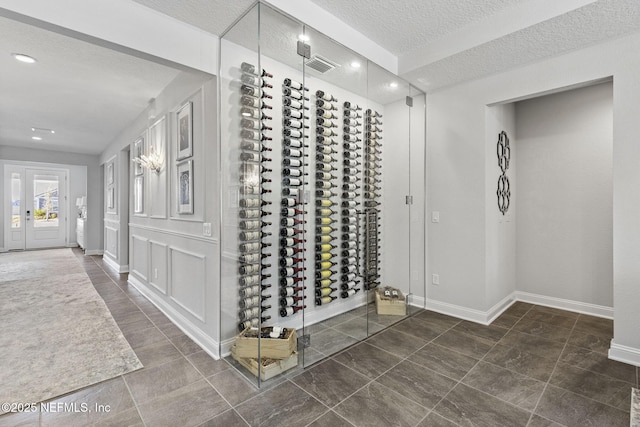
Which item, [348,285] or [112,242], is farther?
[112,242]

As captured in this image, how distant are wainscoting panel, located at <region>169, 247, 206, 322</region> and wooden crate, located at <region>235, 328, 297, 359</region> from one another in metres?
0.60

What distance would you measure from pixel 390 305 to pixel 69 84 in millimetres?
4383

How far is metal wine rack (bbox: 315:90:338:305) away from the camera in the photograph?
255cm

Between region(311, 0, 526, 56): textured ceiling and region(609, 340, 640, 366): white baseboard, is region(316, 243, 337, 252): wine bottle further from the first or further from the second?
region(609, 340, 640, 366): white baseboard

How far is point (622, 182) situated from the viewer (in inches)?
93.8

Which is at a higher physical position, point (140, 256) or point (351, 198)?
point (351, 198)

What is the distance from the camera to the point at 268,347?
2.15 metres

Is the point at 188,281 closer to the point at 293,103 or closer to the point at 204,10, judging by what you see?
the point at 293,103

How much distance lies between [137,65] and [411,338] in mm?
3721

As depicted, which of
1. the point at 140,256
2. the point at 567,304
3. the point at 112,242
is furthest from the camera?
the point at 112,242

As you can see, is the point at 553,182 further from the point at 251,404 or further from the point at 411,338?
the point at 251,404

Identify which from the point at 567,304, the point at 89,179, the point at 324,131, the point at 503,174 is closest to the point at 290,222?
the point at 324,131

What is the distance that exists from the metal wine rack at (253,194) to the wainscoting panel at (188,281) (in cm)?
54

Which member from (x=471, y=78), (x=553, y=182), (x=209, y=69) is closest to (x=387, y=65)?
(x=471, y=78)
